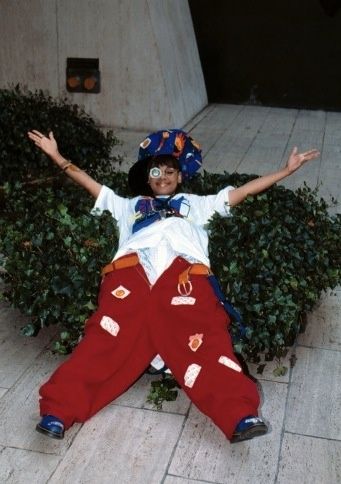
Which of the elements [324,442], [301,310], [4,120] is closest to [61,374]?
[324,442]

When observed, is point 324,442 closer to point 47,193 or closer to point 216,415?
point 216,415

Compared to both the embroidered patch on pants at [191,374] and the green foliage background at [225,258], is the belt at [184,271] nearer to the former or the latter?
the green foliage background at [225,258]

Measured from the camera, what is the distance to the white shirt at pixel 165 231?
3928 millimetres

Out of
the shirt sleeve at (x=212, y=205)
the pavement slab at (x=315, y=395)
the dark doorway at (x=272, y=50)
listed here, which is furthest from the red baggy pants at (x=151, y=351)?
the dark doorway at (x=272, y=50)

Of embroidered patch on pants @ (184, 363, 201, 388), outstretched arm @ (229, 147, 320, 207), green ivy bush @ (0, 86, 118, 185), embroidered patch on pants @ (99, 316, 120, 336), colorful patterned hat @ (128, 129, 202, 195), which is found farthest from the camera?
green ivy bush @ (0, 86, 118, 185)

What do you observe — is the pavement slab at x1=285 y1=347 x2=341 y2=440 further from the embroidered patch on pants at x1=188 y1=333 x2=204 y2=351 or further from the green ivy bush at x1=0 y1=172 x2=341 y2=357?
the embroidered patch on pants at x1=188 y1=333 x2=204 y2=351

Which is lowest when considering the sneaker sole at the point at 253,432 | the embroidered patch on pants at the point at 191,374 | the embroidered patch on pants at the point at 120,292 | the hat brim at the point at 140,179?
the sneaker sole at the point at 253,432

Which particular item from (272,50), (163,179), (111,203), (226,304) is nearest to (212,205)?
(163,179)

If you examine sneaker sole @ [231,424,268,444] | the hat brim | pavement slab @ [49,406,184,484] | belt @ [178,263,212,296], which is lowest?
pavement slab @ [49,406,184,484]

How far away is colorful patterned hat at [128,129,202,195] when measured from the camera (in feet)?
14.2

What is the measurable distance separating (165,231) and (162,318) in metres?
0.52

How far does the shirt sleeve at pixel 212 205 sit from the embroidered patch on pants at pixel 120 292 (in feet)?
2.55

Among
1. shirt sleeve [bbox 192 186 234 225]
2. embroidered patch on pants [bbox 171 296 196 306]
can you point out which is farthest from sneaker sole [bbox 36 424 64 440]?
shirt sleeve [bbox 192 186 234 225]

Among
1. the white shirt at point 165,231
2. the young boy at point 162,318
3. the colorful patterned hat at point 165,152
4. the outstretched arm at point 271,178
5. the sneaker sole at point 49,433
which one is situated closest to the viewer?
the sneaker sole at point 49,433
